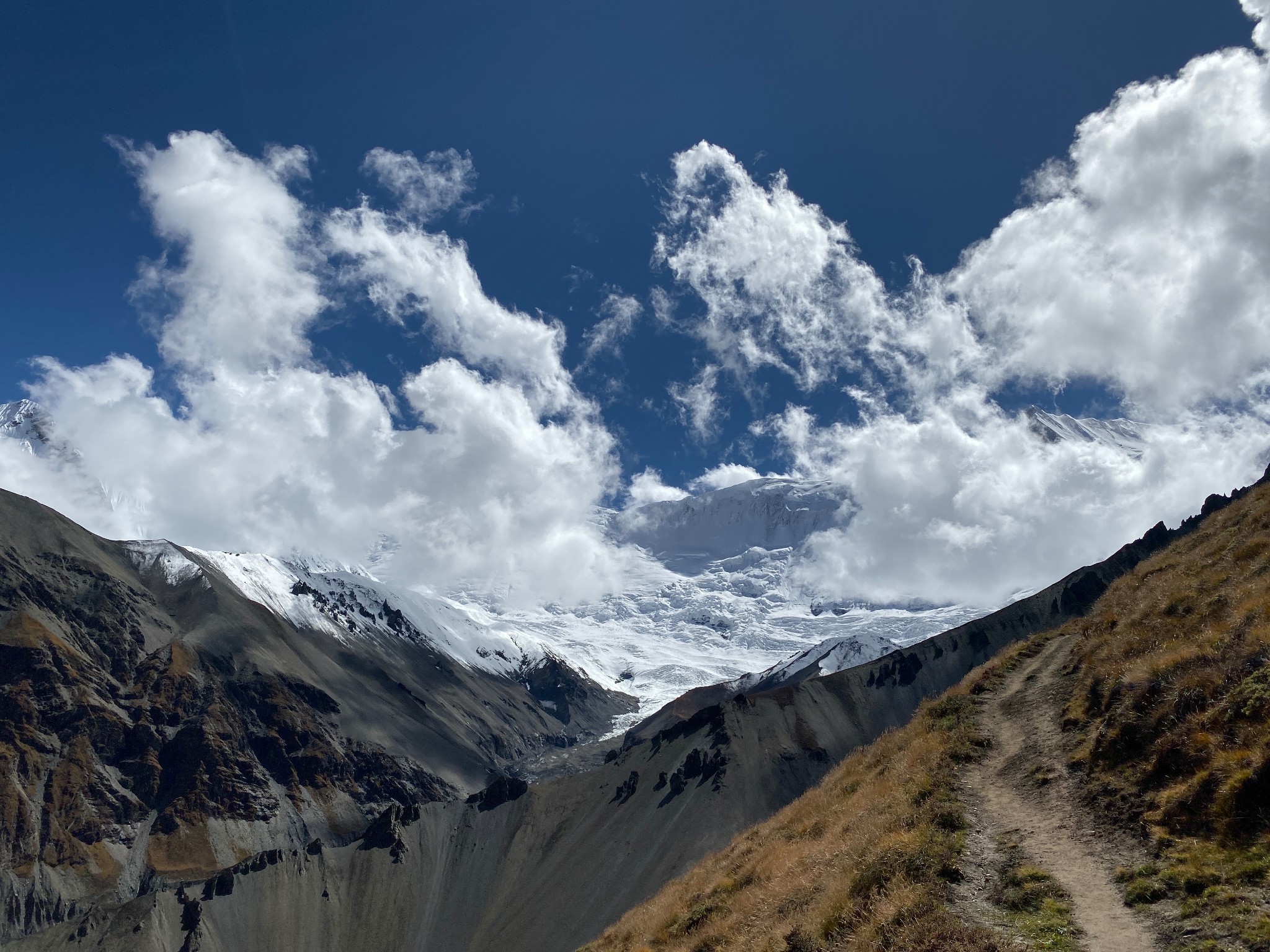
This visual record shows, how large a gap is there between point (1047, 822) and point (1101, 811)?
1.32 m

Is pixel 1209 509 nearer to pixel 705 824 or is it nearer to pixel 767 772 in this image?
pixel 767 772

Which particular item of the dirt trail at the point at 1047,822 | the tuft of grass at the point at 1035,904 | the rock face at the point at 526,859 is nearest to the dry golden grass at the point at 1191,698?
the dirt trail at the point at 1047,822

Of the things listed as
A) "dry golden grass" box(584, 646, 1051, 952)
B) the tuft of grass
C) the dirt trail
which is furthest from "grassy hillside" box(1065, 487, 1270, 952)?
"dry golden grass" box(584, 646, 1051, 952)

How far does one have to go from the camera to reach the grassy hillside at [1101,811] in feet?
50.3

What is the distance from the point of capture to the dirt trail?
605 inches

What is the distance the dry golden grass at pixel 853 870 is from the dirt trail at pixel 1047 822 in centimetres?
65

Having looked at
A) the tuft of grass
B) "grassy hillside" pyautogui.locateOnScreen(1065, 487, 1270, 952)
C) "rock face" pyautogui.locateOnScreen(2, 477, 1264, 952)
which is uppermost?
"grassy hillside" pyautogui.locateOnScreen(1065, 487, 1270, 952)

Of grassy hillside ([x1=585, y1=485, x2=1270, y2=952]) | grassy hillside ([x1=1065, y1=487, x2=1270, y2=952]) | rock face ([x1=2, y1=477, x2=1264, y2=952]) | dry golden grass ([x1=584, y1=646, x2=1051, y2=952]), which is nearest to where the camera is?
grassy hillside ([x1=1065, y1=487, x2=1270, y2=952])

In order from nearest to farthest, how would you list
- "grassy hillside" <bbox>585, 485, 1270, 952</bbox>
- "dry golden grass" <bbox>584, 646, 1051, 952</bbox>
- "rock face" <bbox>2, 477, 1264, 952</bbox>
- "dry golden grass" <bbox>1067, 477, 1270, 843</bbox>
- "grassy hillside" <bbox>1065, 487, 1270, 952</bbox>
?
"grassy hillside" <bbox>1065, 487, 1270, 952</bbox> < "grassy hillside" <bbox>585, 485, 1270, 952</bbox> < "dry golden grass" <bbox>1067, 477, 1270, 843</bbox> < "dry golden grass" <bbox>584, 646, 1051, 952</bbox> < "rock face" <bbox>2, 477, 1264, 952</bbox>

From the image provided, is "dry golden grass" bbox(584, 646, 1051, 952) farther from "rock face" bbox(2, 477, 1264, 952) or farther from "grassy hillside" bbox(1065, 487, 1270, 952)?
"rock face" bbox(2, 477, 1264, 952)

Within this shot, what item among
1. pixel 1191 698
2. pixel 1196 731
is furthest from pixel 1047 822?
pixel 1191 698

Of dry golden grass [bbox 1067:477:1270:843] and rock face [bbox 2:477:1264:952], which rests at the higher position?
dry golden grass [bbox 1067:477:1270:843]

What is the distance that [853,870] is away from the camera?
19609mm

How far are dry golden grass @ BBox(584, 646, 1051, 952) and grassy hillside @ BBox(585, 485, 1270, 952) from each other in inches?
2.7
